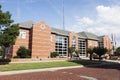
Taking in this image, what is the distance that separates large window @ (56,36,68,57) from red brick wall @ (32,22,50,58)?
557 centimetres

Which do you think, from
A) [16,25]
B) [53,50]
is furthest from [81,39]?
[16,25]

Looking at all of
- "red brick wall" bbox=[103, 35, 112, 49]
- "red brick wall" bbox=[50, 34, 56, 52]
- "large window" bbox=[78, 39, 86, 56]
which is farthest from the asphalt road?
"red brick wall" bbox=[103, 35, 112, 49]

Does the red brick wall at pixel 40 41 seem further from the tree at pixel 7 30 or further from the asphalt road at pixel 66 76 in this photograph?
the asphalt road at pixel 66 76

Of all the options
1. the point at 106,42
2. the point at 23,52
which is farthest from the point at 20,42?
the point at 106,42

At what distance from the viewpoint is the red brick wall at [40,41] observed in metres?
43.9

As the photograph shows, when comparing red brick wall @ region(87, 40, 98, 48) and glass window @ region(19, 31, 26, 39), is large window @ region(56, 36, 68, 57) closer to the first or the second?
red brick wall @ region(87, 40, 98, 48)

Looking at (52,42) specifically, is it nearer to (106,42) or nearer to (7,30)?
(7,30)

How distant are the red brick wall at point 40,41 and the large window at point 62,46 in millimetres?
5573

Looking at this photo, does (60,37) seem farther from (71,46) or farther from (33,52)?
(33,52)

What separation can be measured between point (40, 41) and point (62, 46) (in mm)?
9888

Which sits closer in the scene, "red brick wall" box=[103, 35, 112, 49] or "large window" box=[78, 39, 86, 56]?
"large window" box=[78, 39, 86, 56]

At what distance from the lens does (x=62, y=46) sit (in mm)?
53125

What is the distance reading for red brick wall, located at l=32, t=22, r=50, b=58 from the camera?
4388cm

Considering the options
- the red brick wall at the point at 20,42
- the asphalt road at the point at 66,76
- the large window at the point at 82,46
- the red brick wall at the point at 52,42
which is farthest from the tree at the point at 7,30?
the large window at the point at 82,46
